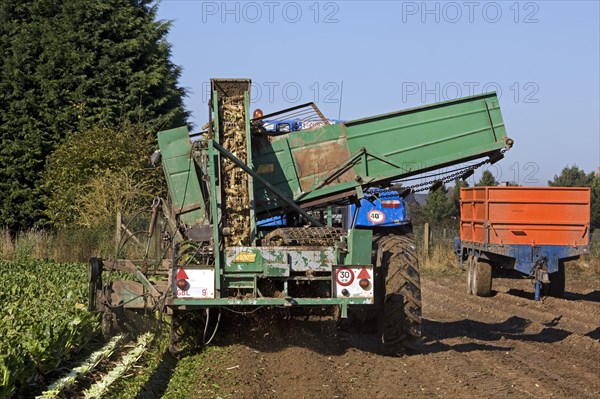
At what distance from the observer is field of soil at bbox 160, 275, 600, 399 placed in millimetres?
8477

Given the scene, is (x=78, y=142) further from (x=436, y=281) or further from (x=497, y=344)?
(x=497, y=344)

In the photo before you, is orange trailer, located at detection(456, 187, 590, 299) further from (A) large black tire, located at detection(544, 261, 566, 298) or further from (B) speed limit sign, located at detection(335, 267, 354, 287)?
(B) speed limit sign, located at detection(335, 267, 354, 287)

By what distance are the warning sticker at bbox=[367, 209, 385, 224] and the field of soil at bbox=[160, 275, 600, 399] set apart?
157 centimetres

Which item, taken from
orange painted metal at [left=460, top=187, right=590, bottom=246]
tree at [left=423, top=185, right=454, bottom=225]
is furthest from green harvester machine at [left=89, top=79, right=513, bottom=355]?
tree at [left=423, top=185, right=454, bottom=225]

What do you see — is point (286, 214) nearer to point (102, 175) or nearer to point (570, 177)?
point (102, 175)

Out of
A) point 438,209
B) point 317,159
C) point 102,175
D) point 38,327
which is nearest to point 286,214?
point 317,159

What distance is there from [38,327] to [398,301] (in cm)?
389

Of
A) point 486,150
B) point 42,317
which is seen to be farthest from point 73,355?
point 486,150

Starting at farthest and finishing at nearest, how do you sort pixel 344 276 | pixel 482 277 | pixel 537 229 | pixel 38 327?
pixel 482 277, pixel 537 229, pixel 344 276, pixel 38 327

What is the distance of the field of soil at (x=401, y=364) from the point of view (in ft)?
27.8

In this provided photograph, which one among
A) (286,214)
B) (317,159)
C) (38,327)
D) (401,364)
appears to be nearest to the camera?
(38,327)

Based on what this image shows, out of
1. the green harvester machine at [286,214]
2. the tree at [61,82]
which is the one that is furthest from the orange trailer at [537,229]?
the tree at [61,82]

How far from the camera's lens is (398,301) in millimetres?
10055

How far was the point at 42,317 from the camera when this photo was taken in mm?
10391
